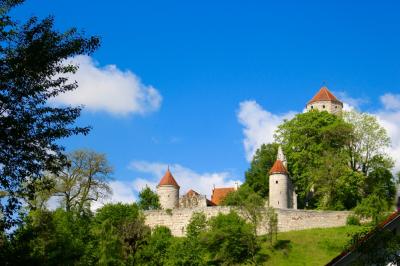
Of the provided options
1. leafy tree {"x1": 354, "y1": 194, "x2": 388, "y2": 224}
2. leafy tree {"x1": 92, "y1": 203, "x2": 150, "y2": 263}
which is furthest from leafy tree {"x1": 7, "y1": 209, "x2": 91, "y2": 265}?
leafy tree {"x1": 354, "y1": 194, "x2": 388, "y2": 224}

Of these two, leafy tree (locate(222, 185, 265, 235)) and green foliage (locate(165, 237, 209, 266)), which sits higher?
leafy tree (locate(222, 185, 265, 235))

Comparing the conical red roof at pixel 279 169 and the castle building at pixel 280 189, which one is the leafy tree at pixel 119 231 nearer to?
the castle building at pixel 280 189

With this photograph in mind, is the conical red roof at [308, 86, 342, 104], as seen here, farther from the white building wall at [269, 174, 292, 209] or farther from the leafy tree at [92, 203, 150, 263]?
the leafy tree at [92, 203, 150, 263]

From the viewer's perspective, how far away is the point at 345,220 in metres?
54.6

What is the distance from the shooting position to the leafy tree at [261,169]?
218ft

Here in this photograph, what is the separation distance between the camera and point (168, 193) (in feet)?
→ 211

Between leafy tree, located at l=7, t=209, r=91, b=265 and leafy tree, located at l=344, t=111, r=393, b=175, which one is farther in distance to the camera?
leafy tree, located at l=344, t=111, r=393, b=175

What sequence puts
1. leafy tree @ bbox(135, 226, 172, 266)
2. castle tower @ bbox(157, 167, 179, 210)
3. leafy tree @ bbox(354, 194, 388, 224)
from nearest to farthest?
leafy tree @ bbox(135, 226, 172, 266) → leafy tree @ bbox(354, 194, 388, 224) → castle tower @ bbox(157, 167, 179, 210)

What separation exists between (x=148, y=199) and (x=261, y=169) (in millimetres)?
11978

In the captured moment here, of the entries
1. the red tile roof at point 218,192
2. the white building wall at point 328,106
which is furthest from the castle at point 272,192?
the red tile roof at point 218,192

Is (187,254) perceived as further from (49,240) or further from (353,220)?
(353,220)

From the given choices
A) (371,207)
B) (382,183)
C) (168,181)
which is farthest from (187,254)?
(382,183)

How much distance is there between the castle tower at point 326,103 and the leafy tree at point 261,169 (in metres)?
10.8

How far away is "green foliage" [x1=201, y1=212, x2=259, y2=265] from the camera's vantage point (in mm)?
47969
